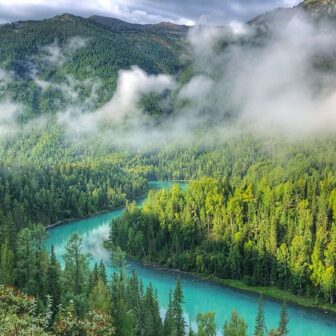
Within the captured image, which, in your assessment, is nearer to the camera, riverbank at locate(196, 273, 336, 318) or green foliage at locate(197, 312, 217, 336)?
green foliage at locate(197, 312, 217, 336)

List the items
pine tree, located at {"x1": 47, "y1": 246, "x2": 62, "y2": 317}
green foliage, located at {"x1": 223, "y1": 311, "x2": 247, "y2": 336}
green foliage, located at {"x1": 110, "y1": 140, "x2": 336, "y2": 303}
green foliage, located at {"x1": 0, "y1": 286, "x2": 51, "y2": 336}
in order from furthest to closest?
green foliage, located at {"x1": 110, "y1": 140, "x2": 336, "y2": 303} → pine tree, located at {"x1": 47, "y1": 246, "x2": 62, "y2": 317} → green foliage, located at {"x1": 223, "y1": 311, "x2": 247, "y2": 336} → green foliage, located at {"x1": 0, "y1": 286, "x2": 51, "y2": 336}

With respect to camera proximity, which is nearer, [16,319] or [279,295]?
[16,319]

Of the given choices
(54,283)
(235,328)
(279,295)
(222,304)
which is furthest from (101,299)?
(279,295)

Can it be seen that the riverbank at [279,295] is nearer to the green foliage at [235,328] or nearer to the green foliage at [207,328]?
the green foliage at [235,328]

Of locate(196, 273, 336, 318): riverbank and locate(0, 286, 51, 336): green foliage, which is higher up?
locate(0, 286, 51, 336): green foliage

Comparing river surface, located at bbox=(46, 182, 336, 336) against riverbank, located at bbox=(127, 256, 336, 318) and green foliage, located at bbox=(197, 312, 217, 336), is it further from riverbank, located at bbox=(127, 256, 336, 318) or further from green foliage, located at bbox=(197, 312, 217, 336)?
green foliage, located at bbox=(197, 312, 217, 336)

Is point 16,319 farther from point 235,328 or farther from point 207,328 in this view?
point 235,328

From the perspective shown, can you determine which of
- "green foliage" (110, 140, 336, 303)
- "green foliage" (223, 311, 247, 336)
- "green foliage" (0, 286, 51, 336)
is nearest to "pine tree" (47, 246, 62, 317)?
"green foliage" (223, 311, 247, 336)

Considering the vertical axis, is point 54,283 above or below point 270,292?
above

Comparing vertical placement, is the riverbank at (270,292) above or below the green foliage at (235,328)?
below

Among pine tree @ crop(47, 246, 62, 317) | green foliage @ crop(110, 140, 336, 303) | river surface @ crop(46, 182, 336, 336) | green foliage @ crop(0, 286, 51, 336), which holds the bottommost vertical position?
river surface @ crop(46, 182, 336, 336)

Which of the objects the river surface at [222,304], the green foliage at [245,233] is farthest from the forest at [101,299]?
the green foliage at [245,233]

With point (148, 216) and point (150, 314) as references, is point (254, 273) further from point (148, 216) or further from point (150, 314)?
point (150, 314)
